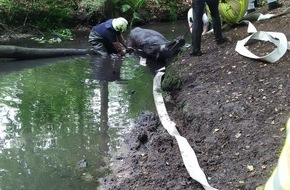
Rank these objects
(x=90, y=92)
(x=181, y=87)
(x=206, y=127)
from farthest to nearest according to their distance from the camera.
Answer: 1. (x=90, y=92)
2. (x=181, y=87)
3. (x=206, y=127)

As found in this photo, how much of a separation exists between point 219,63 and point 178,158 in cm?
290

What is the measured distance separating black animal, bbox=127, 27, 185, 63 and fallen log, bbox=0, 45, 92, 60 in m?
1.23

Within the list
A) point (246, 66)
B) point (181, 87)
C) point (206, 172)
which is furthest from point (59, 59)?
point (206, 172)

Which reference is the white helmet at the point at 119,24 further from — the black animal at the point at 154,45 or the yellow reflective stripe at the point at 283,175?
the yellow reflective stripe at the point at 283,175

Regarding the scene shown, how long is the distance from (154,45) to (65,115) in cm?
369

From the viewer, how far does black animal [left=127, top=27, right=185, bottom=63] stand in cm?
988

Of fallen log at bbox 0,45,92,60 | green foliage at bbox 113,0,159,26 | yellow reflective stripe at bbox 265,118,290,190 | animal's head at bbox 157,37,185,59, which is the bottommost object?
green foliage at bbox 113,0,159,26

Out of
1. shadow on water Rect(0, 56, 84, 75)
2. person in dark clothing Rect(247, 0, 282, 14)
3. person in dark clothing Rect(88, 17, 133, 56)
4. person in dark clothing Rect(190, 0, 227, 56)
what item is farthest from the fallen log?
person in dark clothing Rect(247, 0, 282, 14)

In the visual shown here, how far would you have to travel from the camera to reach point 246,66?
22.8ft

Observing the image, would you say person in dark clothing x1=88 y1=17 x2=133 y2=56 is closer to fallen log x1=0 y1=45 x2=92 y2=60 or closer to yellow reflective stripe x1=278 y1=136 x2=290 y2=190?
fallen log x1=0 y1=45 x2=92 y2=60

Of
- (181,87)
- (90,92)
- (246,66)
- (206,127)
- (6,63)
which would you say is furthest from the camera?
(6,63)

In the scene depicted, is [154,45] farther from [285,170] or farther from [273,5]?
[285,170]

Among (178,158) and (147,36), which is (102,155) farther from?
(147,36)

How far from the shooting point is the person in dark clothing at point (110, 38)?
10.5m
